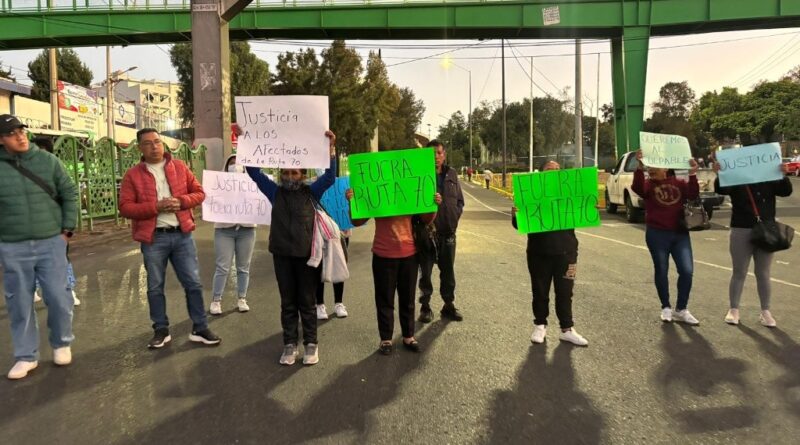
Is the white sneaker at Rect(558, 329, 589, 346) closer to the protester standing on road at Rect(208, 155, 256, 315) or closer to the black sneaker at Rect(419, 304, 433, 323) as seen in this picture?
the black sneaker at Rect(419, 304, 433, 323)

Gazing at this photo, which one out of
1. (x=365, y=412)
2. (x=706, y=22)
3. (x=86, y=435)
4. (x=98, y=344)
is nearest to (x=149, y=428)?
(x=86, y=435)

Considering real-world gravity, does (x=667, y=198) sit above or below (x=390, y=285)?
above

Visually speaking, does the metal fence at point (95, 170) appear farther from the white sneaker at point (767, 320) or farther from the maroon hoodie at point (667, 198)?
the white sneaker at point (767, 320)

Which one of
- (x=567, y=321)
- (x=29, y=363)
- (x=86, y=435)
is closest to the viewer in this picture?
(x=86, y=435)

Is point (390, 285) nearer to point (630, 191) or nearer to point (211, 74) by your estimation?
point (211, 74)

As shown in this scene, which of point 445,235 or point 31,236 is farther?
point 445,235

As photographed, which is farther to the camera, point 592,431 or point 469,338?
point 469,338

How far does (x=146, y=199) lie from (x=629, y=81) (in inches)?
946

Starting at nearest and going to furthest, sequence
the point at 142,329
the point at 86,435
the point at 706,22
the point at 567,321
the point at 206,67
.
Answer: the point at 86,435
the point at 567,321
the point at 142,329
the point at 206,67
the point at 706,22

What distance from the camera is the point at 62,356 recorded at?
4.46 m

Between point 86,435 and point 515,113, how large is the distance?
9785 cm

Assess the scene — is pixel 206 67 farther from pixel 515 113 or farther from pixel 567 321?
pixel 515 113

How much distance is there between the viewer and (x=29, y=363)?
430cm

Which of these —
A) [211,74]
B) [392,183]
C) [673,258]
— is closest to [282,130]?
[392,183]
